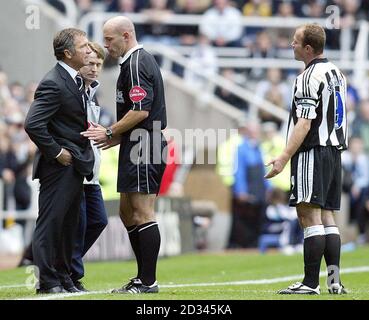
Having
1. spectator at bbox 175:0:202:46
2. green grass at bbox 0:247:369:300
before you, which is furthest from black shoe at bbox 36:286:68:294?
spectator at bbox 175:0:202:46

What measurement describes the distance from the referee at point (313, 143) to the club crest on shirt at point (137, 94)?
1209 millimetres

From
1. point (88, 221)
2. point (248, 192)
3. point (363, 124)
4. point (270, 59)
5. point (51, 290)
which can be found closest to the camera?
point (51, 290)

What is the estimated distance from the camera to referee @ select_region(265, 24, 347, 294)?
932 centimetres

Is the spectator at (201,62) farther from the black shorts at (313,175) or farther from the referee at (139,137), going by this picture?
the black shorts at (313,175)

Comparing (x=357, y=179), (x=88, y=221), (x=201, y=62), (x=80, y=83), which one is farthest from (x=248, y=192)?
(x=80, y=83)

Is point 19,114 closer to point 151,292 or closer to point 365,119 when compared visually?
point 365,119

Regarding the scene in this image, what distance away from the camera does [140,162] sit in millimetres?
9508

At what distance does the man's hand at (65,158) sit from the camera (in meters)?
9.39

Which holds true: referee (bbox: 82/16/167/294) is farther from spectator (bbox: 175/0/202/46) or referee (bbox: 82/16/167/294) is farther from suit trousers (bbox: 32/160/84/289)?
spectator (bbox: 175/0/202/46)

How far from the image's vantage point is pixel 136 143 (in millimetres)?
9523

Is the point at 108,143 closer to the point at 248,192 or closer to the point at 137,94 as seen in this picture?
the point at 137,94

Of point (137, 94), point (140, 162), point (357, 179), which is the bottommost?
point (357, 179)

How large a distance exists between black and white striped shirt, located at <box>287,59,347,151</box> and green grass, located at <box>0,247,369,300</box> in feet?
4.36

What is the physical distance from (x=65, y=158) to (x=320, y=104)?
2.20 meters
